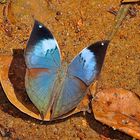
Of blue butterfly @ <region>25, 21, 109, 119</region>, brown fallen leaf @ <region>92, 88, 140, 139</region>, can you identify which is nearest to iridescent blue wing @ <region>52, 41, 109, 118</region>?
blue butterfly @ <region>25, 21, 109, 119</region>

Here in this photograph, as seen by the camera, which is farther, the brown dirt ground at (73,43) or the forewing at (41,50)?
the brown dirt ground at (73,43)

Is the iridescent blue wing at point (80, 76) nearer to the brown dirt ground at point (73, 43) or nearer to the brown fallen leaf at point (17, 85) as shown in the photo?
the brown fallen leaf at point (17, 85)

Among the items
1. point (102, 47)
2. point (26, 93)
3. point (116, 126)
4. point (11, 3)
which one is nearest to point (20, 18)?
point (11, 3)

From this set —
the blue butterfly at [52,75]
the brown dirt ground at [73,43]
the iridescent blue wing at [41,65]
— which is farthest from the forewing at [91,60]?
the brown dirt ground at [73,43]

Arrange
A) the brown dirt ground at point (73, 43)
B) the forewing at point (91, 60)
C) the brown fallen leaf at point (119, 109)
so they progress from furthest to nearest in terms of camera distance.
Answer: the brown dirt ground at point (73, 43)
the brown fallen leaf at point (119, 109)
the forewing at point (91, 60)

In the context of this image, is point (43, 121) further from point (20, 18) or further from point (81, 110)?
point (20, 18)

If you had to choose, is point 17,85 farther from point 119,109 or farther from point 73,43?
point 119,109

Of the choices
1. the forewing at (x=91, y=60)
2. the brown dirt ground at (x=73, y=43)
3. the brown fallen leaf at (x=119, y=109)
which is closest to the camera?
the forewing at (x=91, y=60)

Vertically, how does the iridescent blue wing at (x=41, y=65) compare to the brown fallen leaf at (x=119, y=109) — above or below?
above
